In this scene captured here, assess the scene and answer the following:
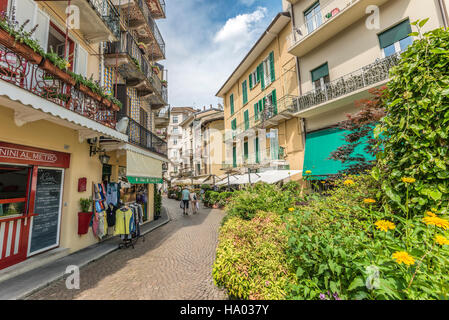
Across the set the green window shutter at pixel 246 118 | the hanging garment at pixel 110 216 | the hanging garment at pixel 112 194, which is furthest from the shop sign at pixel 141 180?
the green window shutter at pixel 246 118

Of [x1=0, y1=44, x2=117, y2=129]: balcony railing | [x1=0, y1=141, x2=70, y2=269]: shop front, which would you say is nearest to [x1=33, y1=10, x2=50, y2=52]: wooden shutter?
[x1=0, y1=44, x2=117, y2=129]: balcony railing

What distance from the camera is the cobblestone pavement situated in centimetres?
387

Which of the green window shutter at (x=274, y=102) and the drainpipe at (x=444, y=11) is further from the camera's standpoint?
the green window shutter at (x=274, y=102)

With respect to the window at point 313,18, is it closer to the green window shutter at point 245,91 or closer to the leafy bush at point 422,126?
the green window shutter at point 245,91

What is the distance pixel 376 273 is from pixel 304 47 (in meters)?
14.0

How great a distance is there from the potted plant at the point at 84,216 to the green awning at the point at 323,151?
10070 mm

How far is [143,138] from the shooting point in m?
10.2

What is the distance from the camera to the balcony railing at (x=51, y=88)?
385 cm

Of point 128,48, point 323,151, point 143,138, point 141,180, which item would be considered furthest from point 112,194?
point 323,151

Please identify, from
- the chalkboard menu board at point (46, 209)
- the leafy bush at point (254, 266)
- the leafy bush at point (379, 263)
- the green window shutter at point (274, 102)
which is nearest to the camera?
the leafy bush at point (379, 263)

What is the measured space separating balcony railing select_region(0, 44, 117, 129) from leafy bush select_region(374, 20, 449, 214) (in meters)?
6.44

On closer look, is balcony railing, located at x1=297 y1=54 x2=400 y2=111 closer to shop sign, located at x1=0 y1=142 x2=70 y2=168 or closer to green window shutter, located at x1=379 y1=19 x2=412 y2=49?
green window shutter, located at x1=379 y1=19 x2=412 y2=49
